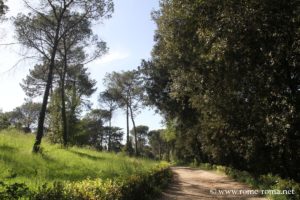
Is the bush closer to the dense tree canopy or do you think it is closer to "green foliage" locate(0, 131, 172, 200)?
"green foliage" locate(0, 131, 172, 200)

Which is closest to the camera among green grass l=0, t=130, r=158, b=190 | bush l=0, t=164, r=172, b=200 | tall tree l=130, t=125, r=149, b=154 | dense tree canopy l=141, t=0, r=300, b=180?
bush l=0, t=164, r=172, b=200

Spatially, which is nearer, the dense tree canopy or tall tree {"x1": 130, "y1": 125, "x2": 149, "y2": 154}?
the dense tree canopy

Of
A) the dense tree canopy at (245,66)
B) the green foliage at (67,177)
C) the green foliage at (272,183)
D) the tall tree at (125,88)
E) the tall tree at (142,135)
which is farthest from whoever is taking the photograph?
the tall tree at (142,135)

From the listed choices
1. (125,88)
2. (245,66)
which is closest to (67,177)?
(245,66)

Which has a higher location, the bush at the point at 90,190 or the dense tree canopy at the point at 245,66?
the dense tree canopy at the point at 245,66

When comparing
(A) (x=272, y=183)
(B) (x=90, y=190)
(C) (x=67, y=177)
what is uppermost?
(C) (x=67, y=177)

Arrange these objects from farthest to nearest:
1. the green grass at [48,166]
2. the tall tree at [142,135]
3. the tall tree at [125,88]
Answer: the tall tree at [142,135] < the tall tree at [125,88] < the green grass at [48,166]

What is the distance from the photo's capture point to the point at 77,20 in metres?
24.2

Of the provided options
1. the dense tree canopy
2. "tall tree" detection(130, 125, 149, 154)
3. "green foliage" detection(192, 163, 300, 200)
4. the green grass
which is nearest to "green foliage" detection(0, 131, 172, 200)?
the green grass

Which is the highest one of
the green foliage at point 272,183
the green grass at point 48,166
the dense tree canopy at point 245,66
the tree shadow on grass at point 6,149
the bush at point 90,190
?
the dense tree canopy at point 245,66

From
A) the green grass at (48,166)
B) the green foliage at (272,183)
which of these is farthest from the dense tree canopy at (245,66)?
the green grass at (48,166)

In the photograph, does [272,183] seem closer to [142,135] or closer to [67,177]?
[67,177]

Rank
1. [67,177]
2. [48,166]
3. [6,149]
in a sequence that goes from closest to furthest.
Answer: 1. [67,177]
2. [48,166]
3. [6,149]

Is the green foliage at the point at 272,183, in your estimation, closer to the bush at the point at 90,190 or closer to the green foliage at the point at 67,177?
the green foliage at the point at 67,177
